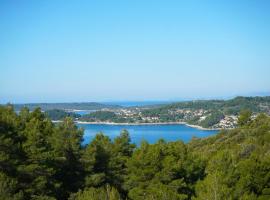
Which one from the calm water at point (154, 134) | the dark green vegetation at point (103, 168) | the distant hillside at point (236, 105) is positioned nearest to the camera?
the dark green vegetation at point (103, 168)

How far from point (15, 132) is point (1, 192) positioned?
5.65 meters

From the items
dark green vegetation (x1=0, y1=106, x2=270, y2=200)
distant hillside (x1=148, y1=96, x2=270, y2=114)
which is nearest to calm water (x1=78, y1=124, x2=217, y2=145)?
distant hillside (x1=148, y1=96, x2=270, y2=114)

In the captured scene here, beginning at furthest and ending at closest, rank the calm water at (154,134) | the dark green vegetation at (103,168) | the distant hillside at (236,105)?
the distant hillside at (236,105)
the calm water at (154,134)
the dark green vegetation at (103,168)

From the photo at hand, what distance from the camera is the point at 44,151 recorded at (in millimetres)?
16344

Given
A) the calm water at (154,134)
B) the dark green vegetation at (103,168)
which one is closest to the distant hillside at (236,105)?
the calm water at (154,134)

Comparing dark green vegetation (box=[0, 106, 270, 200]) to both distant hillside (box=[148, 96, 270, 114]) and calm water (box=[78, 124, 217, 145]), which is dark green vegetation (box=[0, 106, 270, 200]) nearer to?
calm water (box=[78, 124, 217, 145])

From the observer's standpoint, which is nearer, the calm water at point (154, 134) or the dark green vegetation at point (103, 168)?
the dark green vegetation at point (103, 168)

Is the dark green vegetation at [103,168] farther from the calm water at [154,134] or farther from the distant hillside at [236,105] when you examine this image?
the distant hillside at [236,105]

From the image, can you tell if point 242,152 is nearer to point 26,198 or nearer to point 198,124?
point 26,198

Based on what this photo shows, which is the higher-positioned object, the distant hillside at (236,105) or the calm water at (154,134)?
the distant hillside at (236,105)

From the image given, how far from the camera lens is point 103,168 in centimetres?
1873

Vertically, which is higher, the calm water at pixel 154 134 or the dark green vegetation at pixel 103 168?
the dark green vegetation at pixel 103 168

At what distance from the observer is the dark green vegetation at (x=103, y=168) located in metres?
14.8

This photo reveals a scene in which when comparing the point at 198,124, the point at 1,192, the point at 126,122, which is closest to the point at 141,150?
the point at 1,192
